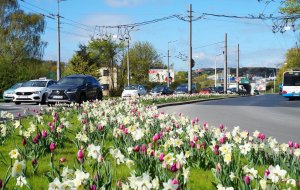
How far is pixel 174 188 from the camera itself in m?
2.93

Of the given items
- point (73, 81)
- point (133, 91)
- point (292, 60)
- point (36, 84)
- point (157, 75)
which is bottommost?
point (133, 91)

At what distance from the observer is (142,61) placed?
8956 cm

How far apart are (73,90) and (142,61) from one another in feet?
219

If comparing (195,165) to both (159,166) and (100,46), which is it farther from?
(100,46)

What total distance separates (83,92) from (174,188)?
21.3 meters

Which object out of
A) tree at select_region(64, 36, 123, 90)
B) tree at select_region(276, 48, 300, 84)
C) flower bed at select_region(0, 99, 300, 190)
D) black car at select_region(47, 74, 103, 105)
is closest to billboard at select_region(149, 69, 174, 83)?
tree at select_region(64, 36, 123, 90)

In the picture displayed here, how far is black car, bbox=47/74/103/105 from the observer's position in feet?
75.7

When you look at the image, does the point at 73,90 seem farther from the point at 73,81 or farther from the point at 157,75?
the point at 157,75

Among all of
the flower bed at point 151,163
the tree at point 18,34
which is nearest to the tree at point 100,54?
the tree at point 18,34

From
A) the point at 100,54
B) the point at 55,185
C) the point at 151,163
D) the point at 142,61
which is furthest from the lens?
the point at 142,61

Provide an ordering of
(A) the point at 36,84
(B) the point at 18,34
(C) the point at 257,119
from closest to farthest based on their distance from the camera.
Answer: (C) the point at 257,119
(A) the point at 36,84
(B) the point at 18,34

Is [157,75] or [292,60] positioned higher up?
[292,60]

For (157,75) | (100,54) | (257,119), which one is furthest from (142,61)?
(257,119)

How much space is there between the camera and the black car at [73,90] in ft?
75.7
